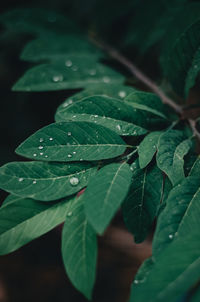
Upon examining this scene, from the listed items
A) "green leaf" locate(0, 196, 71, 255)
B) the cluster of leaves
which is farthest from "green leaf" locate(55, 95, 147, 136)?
"green leaf" locate(0, 196, 71, 255)

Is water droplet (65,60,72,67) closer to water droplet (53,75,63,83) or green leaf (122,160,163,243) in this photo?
water droplet (53,75,63,83)

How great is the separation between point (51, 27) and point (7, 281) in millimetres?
1488

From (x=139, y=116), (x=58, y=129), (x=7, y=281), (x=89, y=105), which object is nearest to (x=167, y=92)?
(x=139, y=116)

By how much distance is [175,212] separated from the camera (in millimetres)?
602

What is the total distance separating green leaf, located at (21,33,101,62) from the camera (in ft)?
3.92

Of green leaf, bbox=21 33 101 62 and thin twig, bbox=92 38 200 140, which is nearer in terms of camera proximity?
thin twig, bbox=92 38 200 140

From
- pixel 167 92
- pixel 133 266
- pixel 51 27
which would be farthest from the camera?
pixel 133 266

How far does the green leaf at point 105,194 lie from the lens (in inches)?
20.6

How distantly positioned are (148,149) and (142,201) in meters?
0.13

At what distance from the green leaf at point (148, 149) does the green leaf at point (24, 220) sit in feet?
0.70

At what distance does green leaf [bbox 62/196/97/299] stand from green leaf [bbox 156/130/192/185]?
22cm

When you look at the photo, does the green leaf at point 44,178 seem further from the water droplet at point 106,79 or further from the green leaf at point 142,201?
the water droplet at point 106,79

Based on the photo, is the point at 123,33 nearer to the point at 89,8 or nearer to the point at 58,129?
the point at 89,8

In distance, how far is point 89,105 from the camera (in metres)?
0.75
